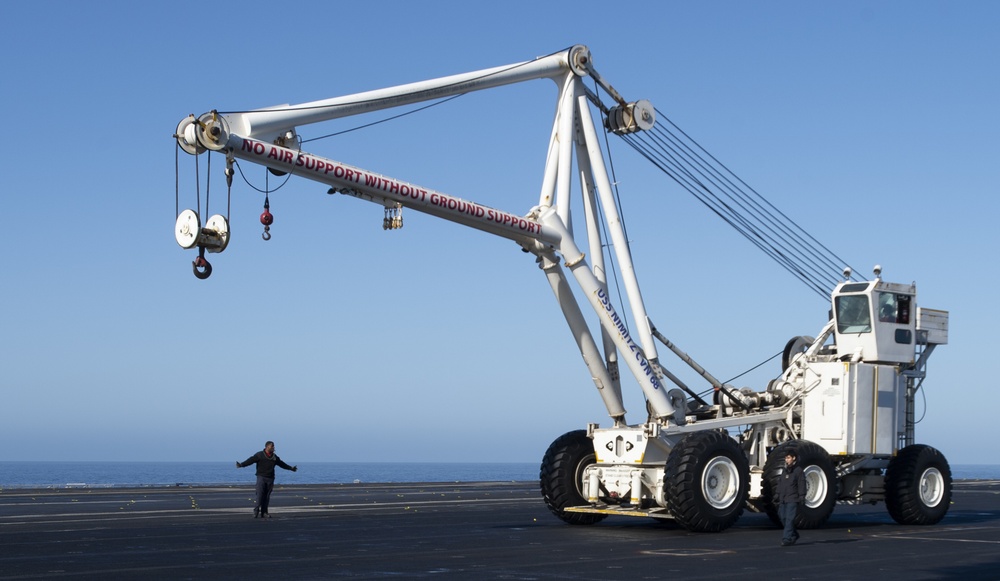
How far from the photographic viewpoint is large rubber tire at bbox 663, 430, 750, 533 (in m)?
21.1

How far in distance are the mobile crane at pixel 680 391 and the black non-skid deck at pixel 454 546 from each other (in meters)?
0.69

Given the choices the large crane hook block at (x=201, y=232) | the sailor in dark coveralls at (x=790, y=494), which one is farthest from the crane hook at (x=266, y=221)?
the sailor in dark coveralls at (x=790, y=494)

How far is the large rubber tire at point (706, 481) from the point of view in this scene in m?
21.1

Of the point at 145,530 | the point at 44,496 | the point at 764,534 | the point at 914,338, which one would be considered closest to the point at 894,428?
the point at 914,338

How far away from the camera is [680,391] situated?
24.4m

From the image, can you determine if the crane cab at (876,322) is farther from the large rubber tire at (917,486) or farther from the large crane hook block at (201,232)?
the large crane hook block at (201,232)

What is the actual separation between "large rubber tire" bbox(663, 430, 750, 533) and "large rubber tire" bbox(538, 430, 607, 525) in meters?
2.85

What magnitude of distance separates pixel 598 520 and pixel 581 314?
429cm

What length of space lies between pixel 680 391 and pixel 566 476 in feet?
9.40

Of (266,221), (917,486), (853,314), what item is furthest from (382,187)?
(917,486)

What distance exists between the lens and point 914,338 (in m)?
25.8

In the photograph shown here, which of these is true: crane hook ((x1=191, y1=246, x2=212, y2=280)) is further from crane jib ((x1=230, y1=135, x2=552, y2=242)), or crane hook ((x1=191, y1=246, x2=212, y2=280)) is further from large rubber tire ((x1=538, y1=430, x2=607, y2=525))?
large rubber tire ((x1=538, y1=430, x2=607, y2=525))

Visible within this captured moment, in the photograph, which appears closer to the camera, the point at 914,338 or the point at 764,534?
the point at 764,534

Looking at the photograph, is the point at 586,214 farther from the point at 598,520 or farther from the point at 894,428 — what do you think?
the point at 894,428
